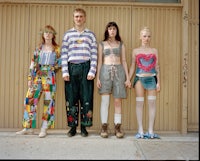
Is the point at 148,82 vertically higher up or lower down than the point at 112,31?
lower down

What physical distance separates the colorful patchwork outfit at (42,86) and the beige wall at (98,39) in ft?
1.06

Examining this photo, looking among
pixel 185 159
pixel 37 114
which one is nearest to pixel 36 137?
pixel 37 114

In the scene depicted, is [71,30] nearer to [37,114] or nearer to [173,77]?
[37,114]

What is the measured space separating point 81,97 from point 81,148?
1.07 m

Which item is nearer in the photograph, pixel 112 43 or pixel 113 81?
pixel 113 81

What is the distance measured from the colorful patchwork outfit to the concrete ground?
30 centimetres

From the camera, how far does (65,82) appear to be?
17.8ft

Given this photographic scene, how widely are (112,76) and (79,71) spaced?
0.55 m

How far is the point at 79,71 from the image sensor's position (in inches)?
209

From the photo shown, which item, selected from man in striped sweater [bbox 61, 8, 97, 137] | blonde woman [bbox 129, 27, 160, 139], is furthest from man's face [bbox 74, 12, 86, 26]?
blonde woman [bbox 129, 27, 160, 139]

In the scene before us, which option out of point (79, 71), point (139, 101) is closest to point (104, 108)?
point (139, 101)

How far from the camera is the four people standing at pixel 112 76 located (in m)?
5.33

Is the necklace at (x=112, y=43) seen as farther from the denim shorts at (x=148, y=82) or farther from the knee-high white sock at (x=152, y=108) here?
the knee-high white sock at (x=152, y=108)

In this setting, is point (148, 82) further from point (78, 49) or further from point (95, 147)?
point (95, 147)
